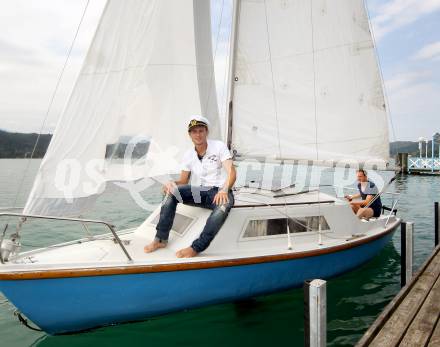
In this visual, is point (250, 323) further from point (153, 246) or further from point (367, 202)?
point (367, 202)

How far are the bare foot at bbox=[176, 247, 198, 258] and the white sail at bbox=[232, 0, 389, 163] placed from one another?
3000 mm

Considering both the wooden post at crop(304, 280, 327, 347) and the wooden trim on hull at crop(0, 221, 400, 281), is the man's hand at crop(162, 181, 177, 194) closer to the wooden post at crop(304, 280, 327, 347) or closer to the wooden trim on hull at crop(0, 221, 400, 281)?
the wooden trim on hull at crop(0, 221, 400, 281)

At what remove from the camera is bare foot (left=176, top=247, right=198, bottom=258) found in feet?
17.1

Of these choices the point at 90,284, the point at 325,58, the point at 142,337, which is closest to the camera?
the point at 90,284

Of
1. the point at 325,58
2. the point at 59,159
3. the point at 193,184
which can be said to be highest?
the point at 325,58

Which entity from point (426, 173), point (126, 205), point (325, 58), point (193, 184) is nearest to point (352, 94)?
point (325, 58)

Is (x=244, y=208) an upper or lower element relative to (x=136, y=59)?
lower

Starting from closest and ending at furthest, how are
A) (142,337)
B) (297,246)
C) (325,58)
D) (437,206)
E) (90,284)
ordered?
(90,284) → (142,337) → (297,246) → (325,58) → (437,206)

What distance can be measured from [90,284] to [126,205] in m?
15.9

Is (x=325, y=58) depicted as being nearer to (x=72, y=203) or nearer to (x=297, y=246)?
(x=297, y=246)

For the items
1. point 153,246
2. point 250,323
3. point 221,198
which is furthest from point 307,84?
point 250,323

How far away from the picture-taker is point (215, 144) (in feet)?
19.1

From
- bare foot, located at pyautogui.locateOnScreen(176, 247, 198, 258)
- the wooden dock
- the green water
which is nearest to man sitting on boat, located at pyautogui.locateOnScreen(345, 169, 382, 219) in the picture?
the green water

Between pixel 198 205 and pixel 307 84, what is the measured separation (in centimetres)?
392
